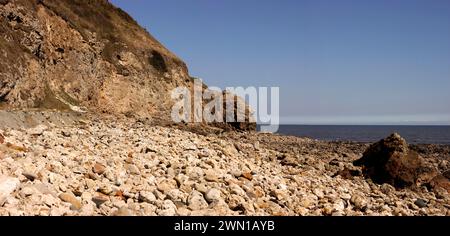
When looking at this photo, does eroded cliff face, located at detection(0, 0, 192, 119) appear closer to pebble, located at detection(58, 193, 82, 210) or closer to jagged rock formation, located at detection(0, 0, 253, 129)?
jagged rock formation, located at detection(0, 0, 253, 129)

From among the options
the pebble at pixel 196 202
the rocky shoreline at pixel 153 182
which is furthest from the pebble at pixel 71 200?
the pebble at pixel 196 202

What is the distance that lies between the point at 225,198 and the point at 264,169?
523 centimetres

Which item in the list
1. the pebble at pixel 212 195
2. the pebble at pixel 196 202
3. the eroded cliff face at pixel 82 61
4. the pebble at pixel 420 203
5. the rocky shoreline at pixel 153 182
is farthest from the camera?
the eroded cliff face at pixel 82 61

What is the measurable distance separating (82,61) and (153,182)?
2126cm

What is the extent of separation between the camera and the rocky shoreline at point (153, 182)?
27.3 ft

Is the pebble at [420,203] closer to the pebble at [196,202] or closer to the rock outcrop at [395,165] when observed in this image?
the rock outcrop at [395,165]

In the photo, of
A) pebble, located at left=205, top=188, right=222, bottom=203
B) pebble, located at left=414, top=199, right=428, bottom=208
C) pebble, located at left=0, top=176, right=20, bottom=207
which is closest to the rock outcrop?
pebble, located at left=414, top=199, right=428, bottom=208

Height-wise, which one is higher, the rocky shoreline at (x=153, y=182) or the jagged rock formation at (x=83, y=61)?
the jagged rock formation at (x=83, y=61)

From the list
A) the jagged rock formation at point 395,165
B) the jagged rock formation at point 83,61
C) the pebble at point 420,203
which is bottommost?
the pebble at point 420,203

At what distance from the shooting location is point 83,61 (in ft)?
95.0

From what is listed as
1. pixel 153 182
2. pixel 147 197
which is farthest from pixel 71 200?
pixel 153 182

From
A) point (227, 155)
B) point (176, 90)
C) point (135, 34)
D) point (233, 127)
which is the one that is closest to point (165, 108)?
point (176, 90)
